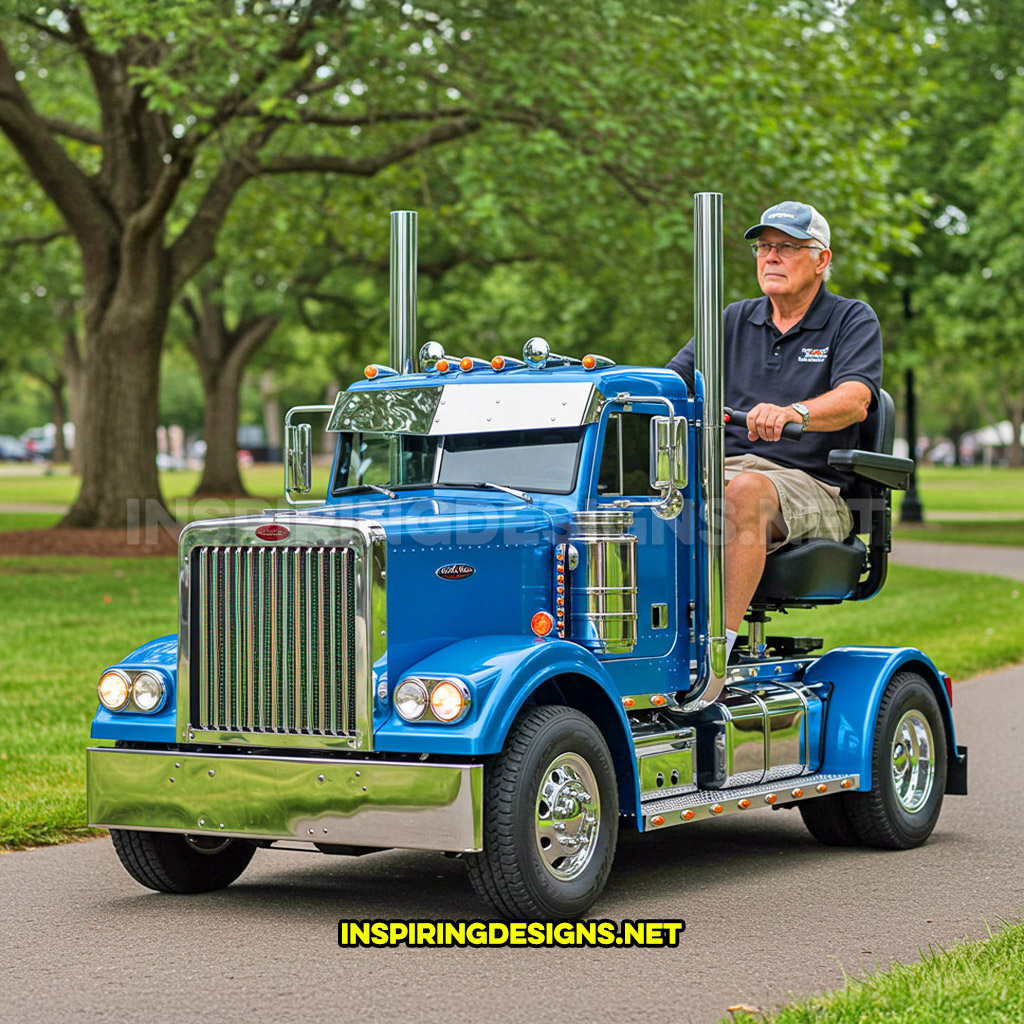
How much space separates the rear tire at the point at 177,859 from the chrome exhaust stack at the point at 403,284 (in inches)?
102

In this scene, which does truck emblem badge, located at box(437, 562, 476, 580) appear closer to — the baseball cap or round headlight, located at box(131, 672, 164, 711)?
round headlight, located at box(131, 672, 164, 711)

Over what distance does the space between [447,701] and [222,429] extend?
1565 inches

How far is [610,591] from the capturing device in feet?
23.3

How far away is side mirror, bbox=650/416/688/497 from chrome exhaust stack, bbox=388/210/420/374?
192 centimetres

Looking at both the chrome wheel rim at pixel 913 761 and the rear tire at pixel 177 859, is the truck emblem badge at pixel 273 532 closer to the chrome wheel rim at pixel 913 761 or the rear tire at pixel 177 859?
the rear tire at pixel 177 859

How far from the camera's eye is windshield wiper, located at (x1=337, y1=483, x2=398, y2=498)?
765 cm

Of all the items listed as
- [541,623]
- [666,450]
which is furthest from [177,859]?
[666,450]

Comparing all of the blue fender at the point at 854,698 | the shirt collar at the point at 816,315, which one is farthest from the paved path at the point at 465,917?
the shirt collar at the point at 816,315

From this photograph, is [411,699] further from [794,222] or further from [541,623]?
[794,222]

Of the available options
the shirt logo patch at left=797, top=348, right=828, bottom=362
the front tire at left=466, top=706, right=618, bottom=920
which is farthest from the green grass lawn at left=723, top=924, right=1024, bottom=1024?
the shirt logo patch at left=797, top=348, right=828, bottom=362

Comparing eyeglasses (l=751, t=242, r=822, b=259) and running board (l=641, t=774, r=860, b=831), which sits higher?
eyeglasses (l=751, t=242, r=822, b=259)

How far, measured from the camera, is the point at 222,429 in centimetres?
4522

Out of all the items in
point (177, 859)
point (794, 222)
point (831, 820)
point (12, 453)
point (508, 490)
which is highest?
point (794, 222)

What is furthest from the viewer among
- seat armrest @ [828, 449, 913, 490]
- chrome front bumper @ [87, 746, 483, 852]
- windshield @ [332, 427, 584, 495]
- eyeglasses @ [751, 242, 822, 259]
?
eyeglasses @ [751, 242, 822, 259]
